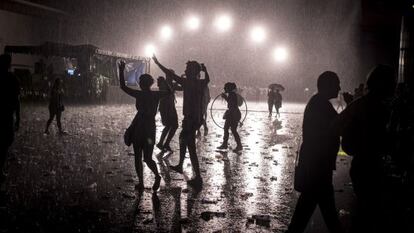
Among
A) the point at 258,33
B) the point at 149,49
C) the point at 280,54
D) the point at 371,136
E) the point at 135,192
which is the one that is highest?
the point at 258,33

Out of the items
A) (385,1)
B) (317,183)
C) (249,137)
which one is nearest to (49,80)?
(249,137)

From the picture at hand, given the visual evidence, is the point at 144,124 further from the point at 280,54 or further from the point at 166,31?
the point at 280,54

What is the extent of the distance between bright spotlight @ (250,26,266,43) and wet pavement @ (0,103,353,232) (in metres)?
28.9

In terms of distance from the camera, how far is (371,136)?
3.64 meters

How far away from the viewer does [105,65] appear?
1192 inches

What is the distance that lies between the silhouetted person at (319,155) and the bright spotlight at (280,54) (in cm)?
3953

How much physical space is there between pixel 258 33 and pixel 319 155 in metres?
36.0

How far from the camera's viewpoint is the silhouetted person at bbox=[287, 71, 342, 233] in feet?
12.6

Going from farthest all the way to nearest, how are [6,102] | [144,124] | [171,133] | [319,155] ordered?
[171,133] < [144,124] < [6,102] < [319,155]

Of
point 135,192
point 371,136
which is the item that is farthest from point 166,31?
point 371,136

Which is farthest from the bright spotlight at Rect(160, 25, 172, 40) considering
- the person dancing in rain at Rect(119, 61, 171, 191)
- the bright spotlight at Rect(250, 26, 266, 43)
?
the person dancing in rain at Rect(119, 61, 171, 191)

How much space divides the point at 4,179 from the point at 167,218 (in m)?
3.21

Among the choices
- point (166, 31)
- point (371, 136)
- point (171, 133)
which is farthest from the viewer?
point (166, 31)

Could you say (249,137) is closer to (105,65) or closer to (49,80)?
(49,80)
